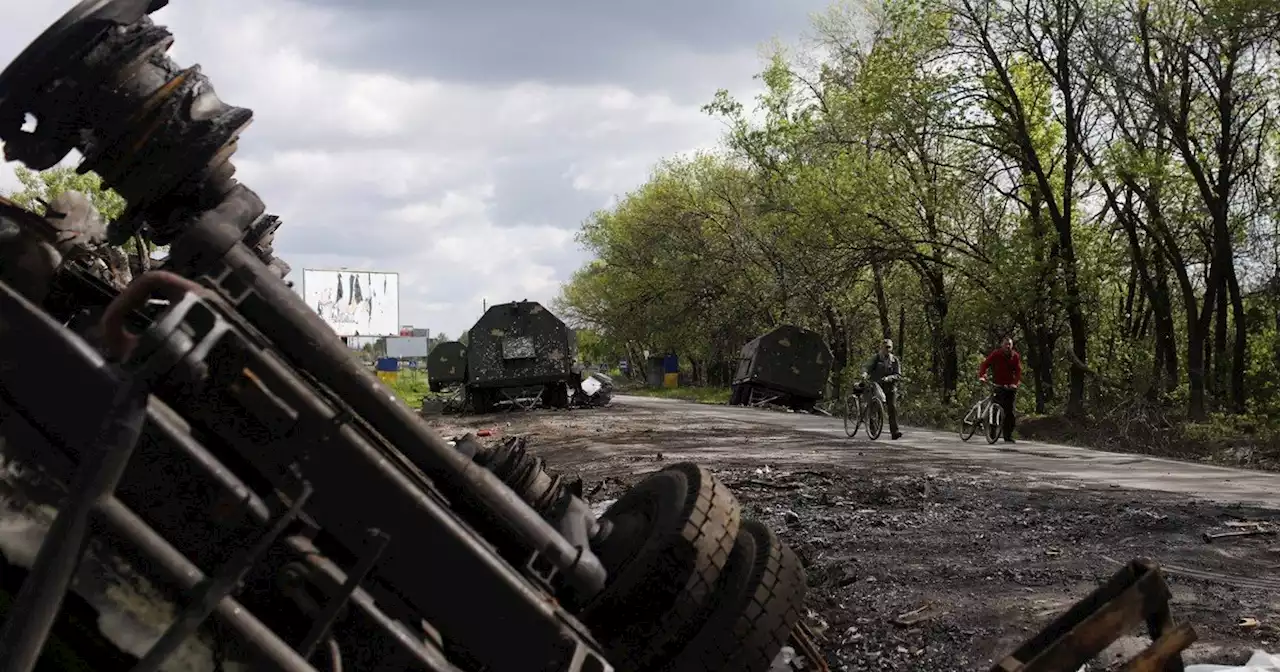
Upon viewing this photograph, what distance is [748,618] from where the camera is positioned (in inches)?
111

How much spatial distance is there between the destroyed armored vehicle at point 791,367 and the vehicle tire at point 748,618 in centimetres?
2874

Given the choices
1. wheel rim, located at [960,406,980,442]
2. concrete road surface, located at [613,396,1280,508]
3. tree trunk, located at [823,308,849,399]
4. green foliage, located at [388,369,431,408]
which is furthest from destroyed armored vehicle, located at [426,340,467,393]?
wheel rim, located at [960,406,980,442]

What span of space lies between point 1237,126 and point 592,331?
5220 centimetres

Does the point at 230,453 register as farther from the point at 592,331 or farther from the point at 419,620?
the point at 592,331

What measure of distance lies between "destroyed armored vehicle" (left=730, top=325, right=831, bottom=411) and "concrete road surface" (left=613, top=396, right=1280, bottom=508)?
10457 millimetres

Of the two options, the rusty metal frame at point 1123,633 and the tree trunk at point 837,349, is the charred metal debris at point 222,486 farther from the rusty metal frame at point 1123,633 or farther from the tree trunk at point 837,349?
the tree trunk at point 837,349

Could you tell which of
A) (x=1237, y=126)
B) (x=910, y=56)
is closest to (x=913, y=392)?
(x=910, y=56)

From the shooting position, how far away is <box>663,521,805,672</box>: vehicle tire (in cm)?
280

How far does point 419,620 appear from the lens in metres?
2.53

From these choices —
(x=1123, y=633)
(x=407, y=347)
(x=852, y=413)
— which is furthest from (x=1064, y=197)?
(x=407, y=347)

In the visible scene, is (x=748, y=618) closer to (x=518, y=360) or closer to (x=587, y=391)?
(x=518, y=360)

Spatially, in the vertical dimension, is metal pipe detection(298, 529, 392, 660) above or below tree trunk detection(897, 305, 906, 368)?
below

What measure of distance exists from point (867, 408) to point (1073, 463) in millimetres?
4913

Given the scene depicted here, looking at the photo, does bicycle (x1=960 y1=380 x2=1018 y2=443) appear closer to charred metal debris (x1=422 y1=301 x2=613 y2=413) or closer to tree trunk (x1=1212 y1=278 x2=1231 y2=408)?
tree trunk (x1=1212 y1=278 x2=1231 y2=408)
